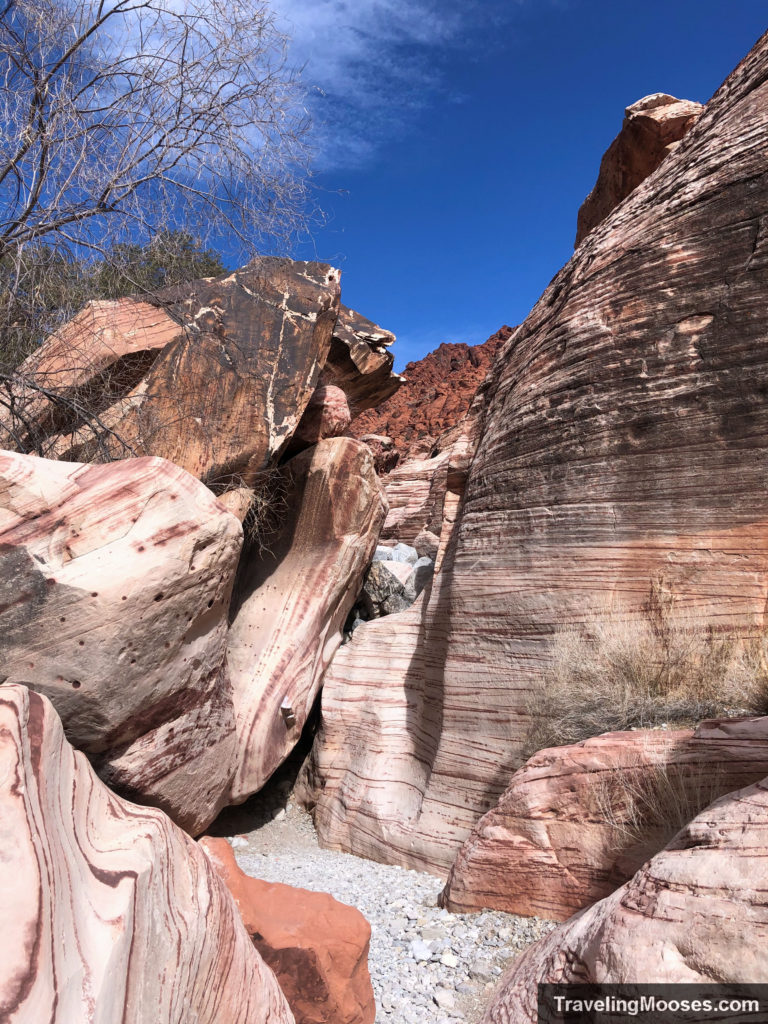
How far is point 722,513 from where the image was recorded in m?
4.69

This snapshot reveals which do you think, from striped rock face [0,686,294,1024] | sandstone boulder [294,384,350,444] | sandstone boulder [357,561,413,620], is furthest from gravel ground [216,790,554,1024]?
sandstone boulder [294,384,350,444]

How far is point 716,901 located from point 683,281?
13.4 ft

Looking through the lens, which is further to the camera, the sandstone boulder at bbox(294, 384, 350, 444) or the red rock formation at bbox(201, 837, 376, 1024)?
the sandstone boulder at bbox(294, 384, 350, 444)

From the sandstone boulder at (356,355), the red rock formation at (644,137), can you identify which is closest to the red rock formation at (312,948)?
the sandstone boulder at (356,355)

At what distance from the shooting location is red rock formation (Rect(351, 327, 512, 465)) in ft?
105

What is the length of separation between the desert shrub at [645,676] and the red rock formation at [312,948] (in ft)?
5.63

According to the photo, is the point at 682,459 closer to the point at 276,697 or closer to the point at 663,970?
the point at 663,970

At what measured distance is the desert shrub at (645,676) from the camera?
4.16 metres

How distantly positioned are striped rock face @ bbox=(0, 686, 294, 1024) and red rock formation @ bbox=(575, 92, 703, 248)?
909 cm

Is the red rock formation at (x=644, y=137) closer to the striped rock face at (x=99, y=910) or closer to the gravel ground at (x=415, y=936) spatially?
the gravel ground at (x=415, y=936)

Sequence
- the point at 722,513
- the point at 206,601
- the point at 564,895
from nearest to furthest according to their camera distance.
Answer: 1. the point at 564,895
2. the point at 206,601
3. the point at 722,513

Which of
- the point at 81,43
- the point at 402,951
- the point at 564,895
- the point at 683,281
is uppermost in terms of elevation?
the point at 81,43

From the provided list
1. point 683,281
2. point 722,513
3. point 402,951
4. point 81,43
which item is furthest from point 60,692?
point 683,281

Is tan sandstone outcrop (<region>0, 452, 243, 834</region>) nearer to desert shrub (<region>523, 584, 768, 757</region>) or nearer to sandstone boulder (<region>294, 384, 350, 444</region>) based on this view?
desert shrub (<region>523, 584, 768, 757</region>)
